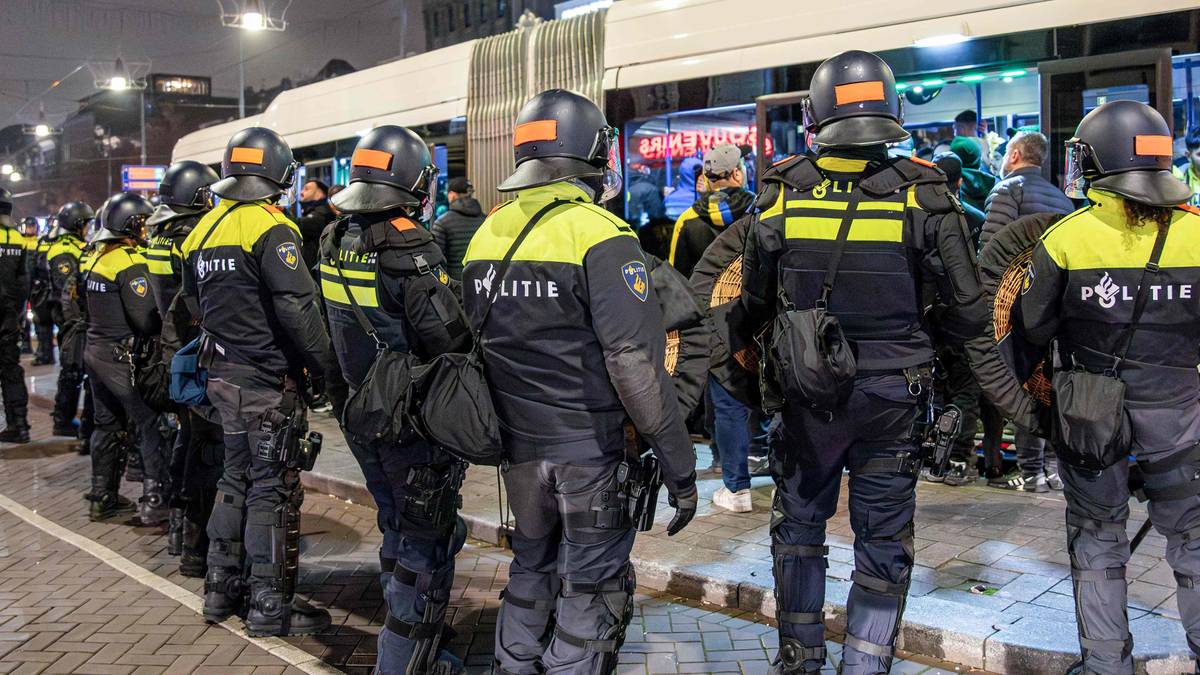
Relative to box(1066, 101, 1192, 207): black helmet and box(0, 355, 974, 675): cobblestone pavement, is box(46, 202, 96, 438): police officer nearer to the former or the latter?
box(0, 355, 974, 675): cobblestone pavement

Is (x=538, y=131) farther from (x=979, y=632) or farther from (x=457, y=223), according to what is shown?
(x=457, y=223)

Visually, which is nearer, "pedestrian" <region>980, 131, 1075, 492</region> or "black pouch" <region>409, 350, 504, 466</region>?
"black pouch" <region>409, 350, 504, 466</region>

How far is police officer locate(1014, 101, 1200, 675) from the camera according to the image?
385 cm

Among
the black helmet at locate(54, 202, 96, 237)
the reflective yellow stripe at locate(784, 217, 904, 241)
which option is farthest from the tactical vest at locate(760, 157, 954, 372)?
the black helmet at locate(54, 202, 96, 237)

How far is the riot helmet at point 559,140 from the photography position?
374 cm

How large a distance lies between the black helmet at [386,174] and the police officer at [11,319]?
25.4ft

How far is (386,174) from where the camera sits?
14.9 ft

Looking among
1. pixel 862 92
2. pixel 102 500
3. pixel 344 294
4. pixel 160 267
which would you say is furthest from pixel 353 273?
pixel 102 500

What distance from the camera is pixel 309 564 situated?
6527mm

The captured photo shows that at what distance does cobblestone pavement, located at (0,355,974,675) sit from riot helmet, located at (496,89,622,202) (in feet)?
7.20

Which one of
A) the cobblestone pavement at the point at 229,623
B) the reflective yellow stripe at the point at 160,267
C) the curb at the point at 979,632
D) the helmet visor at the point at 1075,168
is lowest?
the cobblestone pavement at the point at 229,623

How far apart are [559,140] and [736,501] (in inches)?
144

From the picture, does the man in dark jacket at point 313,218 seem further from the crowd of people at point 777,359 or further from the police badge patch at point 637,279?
the police badge patch at point 637,279

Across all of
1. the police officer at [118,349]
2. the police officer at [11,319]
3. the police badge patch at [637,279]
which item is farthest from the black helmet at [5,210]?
the police badge patch at [637,279]
